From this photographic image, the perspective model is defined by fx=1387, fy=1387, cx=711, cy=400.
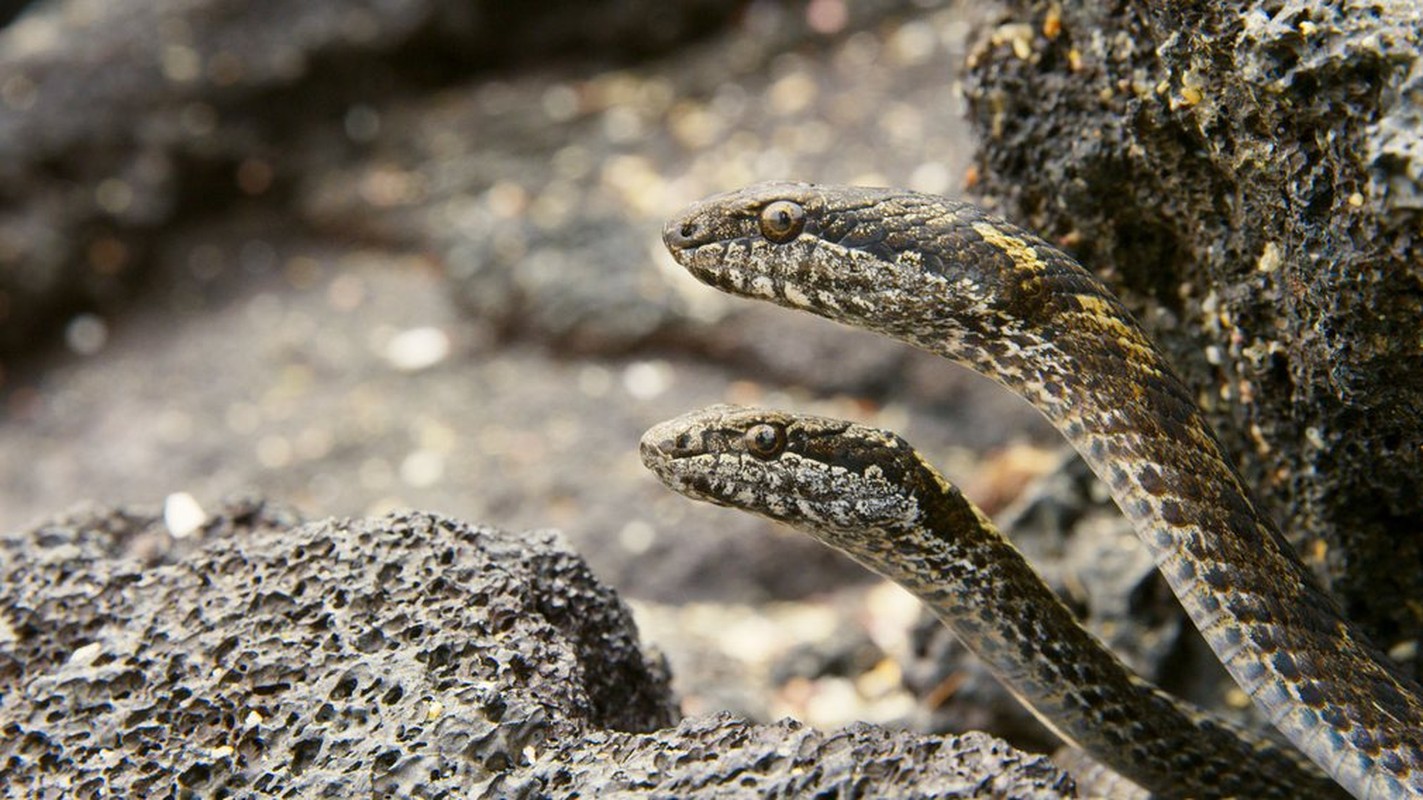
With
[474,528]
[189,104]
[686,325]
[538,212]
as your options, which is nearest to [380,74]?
[189,104]

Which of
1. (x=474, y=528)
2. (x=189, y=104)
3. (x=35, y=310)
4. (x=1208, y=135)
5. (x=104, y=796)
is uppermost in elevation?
(x=189, y=104)

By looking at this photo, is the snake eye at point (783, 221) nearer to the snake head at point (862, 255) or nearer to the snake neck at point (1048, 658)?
the snake head at point (862, 255)

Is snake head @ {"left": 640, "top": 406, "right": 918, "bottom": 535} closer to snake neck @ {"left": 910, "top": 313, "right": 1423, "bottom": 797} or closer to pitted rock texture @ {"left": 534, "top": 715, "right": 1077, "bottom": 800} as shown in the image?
snake neck @ {"left": 910, "top": 313, "right": 1423, "bottom": 797}

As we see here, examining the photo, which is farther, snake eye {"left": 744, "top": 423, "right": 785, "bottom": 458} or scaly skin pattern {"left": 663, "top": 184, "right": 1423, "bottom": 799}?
snake eye {"left": 744, "top": 423, "right": 785, "bottom": 458}

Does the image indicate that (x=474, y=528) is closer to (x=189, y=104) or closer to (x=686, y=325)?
(x=686, y=325)

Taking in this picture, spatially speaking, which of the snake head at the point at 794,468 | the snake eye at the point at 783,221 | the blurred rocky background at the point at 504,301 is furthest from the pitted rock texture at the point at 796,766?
the blurred rocky background at the point at 504,301

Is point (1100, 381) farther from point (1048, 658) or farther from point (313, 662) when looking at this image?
point (313, 662)

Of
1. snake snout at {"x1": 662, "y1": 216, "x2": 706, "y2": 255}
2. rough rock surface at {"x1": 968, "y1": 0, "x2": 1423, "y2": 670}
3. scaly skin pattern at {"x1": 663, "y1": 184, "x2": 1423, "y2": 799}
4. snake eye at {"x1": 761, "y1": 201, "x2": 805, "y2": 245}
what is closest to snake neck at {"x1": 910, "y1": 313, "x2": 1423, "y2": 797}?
scaly skin pattern at {"x1": 663, "y1": 184, "x2": 1423, "y2": 799}
